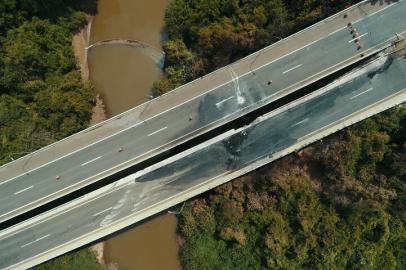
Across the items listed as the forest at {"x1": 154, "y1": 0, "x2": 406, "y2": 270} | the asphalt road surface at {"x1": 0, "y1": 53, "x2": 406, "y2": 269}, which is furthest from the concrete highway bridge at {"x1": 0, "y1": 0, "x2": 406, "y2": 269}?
the forest at {"x1": 154, "y1": 0, "x2": 406, "y2": 270}

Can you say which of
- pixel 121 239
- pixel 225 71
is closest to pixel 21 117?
pixel 121 239

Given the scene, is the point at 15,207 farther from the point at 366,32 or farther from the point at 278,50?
the point at 366,32

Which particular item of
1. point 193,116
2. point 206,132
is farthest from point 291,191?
point 193,116

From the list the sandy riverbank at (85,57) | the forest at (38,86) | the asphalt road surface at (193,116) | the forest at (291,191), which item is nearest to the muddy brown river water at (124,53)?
the sandy riverbank at (85,57)

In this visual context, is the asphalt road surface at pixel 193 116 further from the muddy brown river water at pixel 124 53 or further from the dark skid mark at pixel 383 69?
the muddy brown river water at pixel 124 53

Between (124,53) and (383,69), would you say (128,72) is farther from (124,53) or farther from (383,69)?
(383,69)
